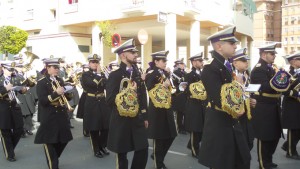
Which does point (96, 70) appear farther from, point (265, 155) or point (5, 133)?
point (265, 155)

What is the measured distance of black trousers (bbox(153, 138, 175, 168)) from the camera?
6.70m

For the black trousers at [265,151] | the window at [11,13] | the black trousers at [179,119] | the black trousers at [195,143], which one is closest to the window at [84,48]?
Answer: the window at [11,13]

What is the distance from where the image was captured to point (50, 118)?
661 cm

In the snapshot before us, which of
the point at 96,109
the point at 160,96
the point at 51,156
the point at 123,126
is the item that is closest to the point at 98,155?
the point at 96,109

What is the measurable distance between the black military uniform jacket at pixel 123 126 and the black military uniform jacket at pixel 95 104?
2539 mm

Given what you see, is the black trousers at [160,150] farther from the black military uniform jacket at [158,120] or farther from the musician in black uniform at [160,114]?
the black military uniform jacket at [158,120]

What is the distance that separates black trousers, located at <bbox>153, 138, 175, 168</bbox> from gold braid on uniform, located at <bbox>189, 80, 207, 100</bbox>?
139 cm

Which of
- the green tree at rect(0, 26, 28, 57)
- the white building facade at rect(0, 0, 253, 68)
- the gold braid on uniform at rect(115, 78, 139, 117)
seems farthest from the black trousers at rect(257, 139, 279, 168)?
the green tree at rect(0, 26, 28, 57)

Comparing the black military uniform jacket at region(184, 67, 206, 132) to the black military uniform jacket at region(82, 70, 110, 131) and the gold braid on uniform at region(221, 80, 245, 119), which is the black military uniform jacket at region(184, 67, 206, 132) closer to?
the black military uniform jacket at region(82, 70, 110, 131)

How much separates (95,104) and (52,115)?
176 cm

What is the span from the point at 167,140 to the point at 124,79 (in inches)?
78.3

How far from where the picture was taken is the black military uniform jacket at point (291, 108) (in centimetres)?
723

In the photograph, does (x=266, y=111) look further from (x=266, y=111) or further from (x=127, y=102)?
(x=127, y=102)

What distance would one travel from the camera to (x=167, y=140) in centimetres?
691
